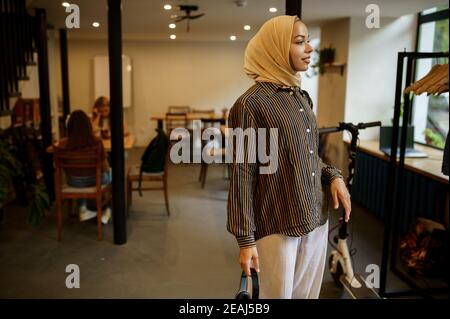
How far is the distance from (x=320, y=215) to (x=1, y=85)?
3.29 metres

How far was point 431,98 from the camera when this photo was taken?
308cm

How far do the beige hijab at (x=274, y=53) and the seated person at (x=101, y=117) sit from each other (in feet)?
A: 8.13

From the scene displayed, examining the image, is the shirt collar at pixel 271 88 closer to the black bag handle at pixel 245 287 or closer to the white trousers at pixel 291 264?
the white trousers at pixel 291 264

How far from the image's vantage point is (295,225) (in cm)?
139

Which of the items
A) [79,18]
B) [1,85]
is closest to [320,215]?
[79,18]

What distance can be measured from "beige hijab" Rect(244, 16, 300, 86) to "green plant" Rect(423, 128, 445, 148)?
1.89 m

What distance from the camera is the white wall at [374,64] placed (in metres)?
2.22

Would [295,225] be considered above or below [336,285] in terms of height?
above


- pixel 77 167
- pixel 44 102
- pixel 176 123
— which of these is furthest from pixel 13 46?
pixel 176 123

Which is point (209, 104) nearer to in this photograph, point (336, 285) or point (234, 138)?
point (336, 285)

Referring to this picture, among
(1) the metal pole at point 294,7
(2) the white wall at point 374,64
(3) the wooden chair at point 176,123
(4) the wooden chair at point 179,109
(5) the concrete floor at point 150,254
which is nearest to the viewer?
(1) the metal pole at point 294,7

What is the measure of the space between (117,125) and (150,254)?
3.24 ft

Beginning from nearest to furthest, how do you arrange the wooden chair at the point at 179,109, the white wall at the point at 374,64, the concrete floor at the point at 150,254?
the white wall at the point at 374,64, the concrete floor at the point at 150,254, the wooden chair at the point at 179,109

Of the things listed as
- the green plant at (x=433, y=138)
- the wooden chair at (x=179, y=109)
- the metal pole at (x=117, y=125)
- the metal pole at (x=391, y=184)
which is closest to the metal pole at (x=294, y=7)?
the metal pole at (x=391, y=184)
